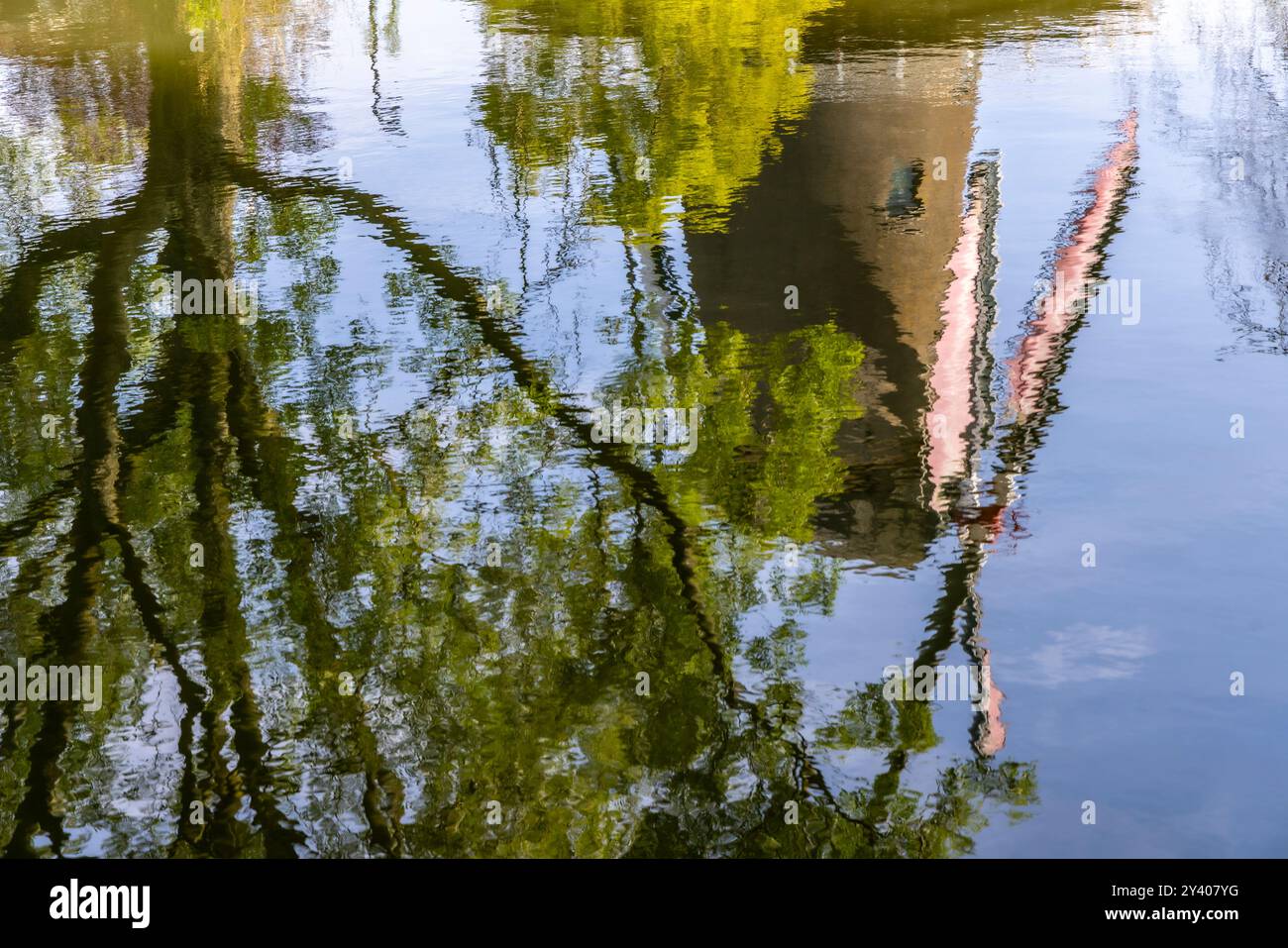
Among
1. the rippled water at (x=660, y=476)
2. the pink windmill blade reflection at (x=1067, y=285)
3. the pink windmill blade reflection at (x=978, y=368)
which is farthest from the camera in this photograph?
the pink windmill blade reflection at (x=1067, y=285)

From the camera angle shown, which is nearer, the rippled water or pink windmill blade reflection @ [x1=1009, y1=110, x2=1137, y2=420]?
the rippled water

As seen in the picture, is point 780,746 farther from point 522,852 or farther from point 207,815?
point 207,815

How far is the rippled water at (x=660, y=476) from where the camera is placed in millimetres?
6168

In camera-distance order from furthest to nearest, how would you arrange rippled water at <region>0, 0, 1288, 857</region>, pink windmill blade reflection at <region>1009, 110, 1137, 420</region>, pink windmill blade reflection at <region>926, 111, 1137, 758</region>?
pink windmill blade reflection at <region>1009, 110, 1137, 420</region>
pink windmill blade reflection at <region>926, 111, 1137, 758</region>
rippled water at <region>0, 0, 1288, 857</region>

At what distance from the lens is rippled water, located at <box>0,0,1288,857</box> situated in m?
6.17

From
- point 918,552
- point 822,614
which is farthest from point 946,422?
point 822,614

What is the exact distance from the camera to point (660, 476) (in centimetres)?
884

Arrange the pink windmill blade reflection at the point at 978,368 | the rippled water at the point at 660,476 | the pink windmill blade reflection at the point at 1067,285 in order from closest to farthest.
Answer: the rippled water at the point at 660,476 < the pink windmill blade reflection at the point at 978,368 < the pink windmill blade reflection at the point at 1067,285

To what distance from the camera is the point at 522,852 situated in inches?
229

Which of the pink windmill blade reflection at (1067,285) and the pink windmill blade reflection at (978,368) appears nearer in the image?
the pink windmill blade reflection at (978,368)


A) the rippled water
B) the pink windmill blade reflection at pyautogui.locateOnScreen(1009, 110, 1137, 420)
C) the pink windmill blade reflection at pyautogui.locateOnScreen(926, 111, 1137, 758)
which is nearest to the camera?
the rippled water

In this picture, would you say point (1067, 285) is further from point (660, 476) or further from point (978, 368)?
point (660, 476)

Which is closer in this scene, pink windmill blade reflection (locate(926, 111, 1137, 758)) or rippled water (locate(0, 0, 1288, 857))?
rippled water (locate(0, 0, 1288, 857))

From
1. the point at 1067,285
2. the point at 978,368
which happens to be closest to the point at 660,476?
the point at 978,368
